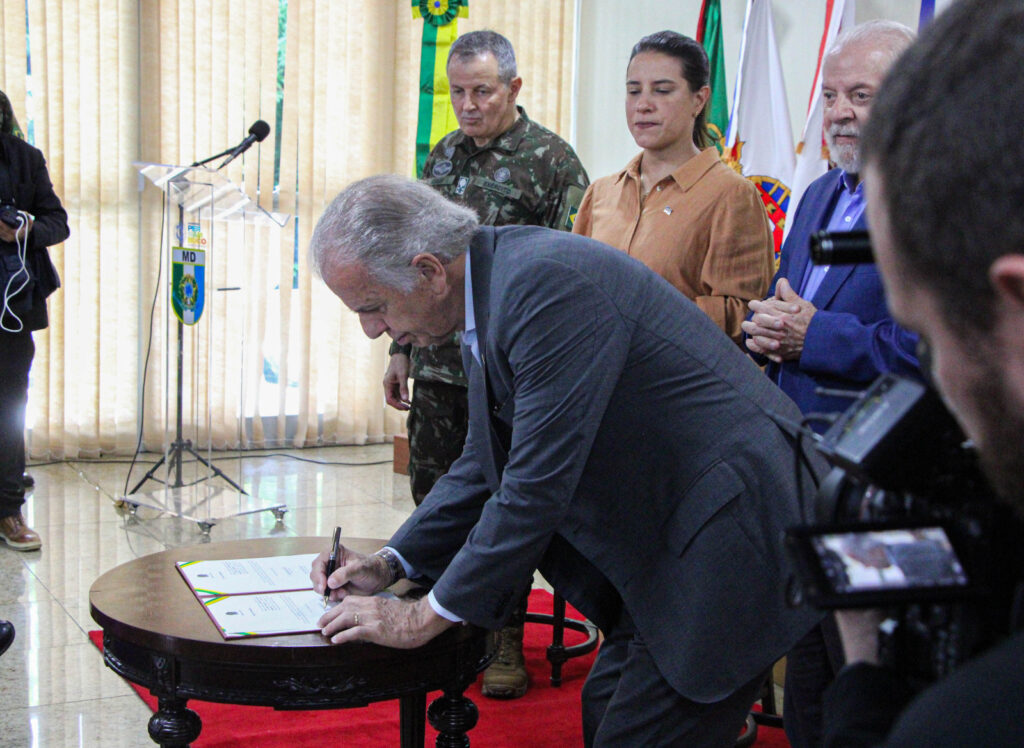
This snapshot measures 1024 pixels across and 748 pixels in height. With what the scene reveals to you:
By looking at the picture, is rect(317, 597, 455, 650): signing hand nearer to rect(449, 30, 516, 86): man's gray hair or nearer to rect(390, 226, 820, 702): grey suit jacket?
rect(390, 226, 820, 702): grey suit jacket

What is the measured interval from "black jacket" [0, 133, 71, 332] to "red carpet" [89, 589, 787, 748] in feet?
4.94

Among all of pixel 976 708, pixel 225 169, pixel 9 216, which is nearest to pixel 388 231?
pixel 976 708

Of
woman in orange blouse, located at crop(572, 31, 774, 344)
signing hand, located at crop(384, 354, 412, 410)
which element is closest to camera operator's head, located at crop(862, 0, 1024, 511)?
woman in orange blouse, located at crop(572, 31, 774, 344)

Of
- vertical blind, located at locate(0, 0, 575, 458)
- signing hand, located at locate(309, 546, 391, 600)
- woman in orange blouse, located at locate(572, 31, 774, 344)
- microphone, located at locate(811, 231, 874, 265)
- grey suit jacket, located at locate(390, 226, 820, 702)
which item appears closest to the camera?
microphone, located at locate(811, 231, 874, 265)

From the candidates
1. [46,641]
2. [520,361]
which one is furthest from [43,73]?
[520,361]

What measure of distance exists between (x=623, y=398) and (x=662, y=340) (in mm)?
90

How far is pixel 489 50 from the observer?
2746mm

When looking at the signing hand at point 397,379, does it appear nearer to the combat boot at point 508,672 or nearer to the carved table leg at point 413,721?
the combat boot at point 508,672

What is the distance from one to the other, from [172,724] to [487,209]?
5.16ft

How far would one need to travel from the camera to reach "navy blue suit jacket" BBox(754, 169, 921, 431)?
1.60 meters

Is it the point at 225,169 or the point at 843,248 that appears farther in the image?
the point at 225,169

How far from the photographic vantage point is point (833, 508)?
25.6 inches

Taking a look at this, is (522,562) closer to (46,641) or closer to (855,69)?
(855,69)

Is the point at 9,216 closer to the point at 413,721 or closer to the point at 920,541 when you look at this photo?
the point at 413,721
